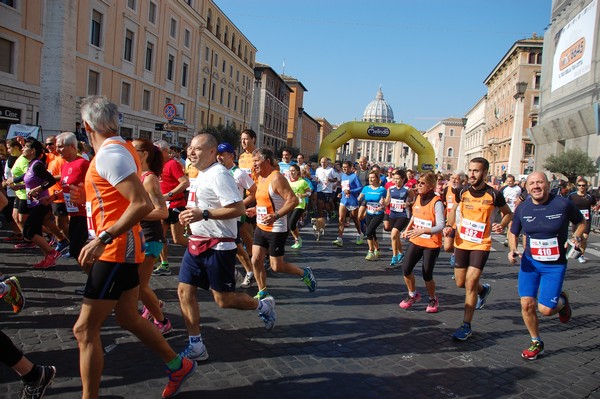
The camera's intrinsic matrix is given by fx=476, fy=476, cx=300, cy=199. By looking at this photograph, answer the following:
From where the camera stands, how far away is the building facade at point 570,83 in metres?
31.2

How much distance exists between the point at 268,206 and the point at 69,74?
74.1ft

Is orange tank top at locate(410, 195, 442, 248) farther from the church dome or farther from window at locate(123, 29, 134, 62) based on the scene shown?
the church dome

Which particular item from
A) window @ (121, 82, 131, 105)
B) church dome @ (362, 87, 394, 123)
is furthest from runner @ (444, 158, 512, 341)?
church dome @ (362, 87, 394, 123)

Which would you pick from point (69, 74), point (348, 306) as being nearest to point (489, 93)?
point (69, 74)

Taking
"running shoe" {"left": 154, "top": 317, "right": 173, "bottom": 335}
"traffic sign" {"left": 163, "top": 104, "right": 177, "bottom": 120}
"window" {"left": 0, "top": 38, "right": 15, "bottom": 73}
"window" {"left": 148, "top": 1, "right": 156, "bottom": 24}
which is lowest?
"running shoe" {"left": 154, "top": 317, "right": 173, "bottom": 335}

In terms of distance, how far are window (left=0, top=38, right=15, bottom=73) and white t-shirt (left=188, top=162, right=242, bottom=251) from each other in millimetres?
21438

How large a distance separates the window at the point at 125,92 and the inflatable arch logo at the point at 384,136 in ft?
43.6

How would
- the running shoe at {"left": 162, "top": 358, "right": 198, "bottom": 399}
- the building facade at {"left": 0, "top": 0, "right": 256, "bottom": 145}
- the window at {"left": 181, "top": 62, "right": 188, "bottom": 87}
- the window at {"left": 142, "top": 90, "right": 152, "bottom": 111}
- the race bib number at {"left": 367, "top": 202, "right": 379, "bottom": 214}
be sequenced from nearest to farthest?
1. the running shoe at {"left": 162, "top": 358, "right": 198, "bottom": 399}
2. the race bib number at {"left": 367, "top": 202, "right": 379, "bottom": 214}
3. the building facade at {"left": 0, "top": 0, "right": 256, "bottom": 145}
4. the window at {"left": 142, "top": 90, "right": 152, "bottom": 111}
5. the window at {"left": 181, "top": 62, "right": 188, "bottom": 87}

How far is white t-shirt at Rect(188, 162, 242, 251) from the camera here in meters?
3.88

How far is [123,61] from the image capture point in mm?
30266

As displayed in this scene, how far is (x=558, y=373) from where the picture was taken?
14.2ft

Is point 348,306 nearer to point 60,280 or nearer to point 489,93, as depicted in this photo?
point 60,280

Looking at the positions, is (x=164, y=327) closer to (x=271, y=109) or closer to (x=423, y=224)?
(x=423, y=224)

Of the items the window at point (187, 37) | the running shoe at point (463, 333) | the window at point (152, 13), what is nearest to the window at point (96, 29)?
the window at point (152, 13)
